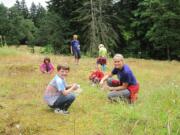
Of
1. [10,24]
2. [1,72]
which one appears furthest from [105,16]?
[10,24]

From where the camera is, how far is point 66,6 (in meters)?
47.4

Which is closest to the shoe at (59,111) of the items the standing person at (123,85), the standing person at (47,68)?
the standing person at (123,85)

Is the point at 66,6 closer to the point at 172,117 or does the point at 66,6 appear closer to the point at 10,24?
the point at 10,24

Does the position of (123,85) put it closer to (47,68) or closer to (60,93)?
(60,93)

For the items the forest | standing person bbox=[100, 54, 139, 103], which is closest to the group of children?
standing person bbox=[100, 54, 139, 103]

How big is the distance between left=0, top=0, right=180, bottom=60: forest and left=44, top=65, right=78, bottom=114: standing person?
27068mm

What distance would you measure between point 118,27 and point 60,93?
3611 cm

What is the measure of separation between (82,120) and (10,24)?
2523 inches

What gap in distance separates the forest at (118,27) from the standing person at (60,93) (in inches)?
1066

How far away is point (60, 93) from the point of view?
8.15 meters

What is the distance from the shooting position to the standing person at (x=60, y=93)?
803 cm

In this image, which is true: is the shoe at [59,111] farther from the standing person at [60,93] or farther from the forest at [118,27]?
the forest at [118,27]

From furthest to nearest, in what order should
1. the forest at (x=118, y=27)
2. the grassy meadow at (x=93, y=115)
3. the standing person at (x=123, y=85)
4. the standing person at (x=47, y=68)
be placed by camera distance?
the forest at (x=118, y=27) < the standing person at (x=47, y=68) < the standing person at (x=123, y=85) < the grassy meadow at (x=93, y=115)

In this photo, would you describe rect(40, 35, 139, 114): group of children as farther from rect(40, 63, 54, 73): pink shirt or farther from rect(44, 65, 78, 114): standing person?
rect(40, 63, 54, 73): pink shirt
